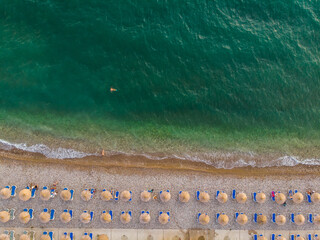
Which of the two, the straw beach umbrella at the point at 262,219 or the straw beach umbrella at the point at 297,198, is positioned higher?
the straw beach umbrella at the point at 297,198

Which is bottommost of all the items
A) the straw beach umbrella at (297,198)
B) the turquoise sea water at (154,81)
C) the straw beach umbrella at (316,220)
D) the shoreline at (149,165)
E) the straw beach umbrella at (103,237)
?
the straw beach umbrella at (103,237)

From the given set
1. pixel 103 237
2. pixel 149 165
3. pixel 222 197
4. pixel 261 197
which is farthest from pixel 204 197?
pixel 103 237

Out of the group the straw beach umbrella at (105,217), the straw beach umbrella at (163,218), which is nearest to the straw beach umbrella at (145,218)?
the straw beach umbrella at (163,218)

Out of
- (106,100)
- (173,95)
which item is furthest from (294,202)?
(106,100)

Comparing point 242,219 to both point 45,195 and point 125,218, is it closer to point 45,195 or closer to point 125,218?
point 125,218

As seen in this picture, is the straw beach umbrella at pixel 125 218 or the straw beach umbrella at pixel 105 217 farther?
the straw beach umbrella at pixel 125 218

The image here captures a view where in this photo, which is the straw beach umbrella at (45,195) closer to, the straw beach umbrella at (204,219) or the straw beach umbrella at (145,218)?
the straw beach umbrella at (145,218)

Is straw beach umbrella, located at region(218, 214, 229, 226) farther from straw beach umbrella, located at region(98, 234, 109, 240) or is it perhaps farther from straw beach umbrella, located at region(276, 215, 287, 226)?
straw beach umbrella, located at region(98, 234, 109, 240)
